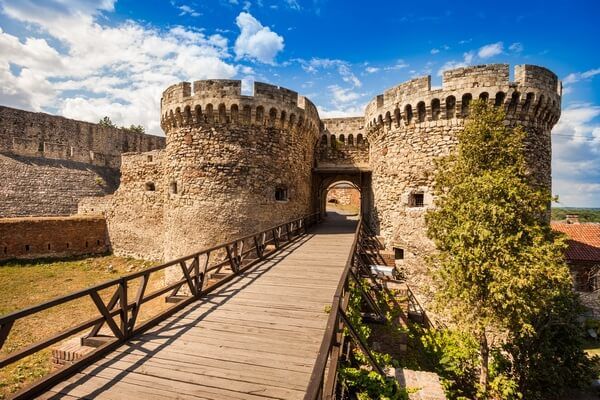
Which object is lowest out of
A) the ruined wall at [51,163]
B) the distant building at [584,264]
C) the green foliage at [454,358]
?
the green foliage at [454,358]

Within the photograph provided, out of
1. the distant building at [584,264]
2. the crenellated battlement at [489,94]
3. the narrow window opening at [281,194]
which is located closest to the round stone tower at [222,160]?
the narrow window opening at [281,194]

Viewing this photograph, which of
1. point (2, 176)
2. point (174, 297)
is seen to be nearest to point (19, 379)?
point (174, 297)

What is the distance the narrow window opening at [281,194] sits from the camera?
12464 millimetres

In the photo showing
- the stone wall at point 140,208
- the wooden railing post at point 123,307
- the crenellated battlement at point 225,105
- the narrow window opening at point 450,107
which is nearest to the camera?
the wooden railing post at point 123,307

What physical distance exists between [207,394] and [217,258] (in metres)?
8.25

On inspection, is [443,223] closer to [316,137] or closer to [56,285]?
[316,137]

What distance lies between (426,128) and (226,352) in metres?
10.8

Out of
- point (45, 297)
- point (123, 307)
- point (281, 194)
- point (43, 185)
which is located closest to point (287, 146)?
point (281, 194)

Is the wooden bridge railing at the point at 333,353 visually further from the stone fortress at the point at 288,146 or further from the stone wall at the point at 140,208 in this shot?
the stone wall at the point at 140,208

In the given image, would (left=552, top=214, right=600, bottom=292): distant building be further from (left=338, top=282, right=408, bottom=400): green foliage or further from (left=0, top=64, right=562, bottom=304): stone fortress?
(left=338, top=282, right=408, bottom=400): green foliage

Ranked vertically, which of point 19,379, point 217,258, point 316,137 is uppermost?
point 316,137

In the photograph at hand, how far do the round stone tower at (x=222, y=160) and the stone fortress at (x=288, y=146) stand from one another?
0.04 m

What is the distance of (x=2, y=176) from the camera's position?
59.2 feet

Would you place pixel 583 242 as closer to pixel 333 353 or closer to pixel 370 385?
pixel 370 385
